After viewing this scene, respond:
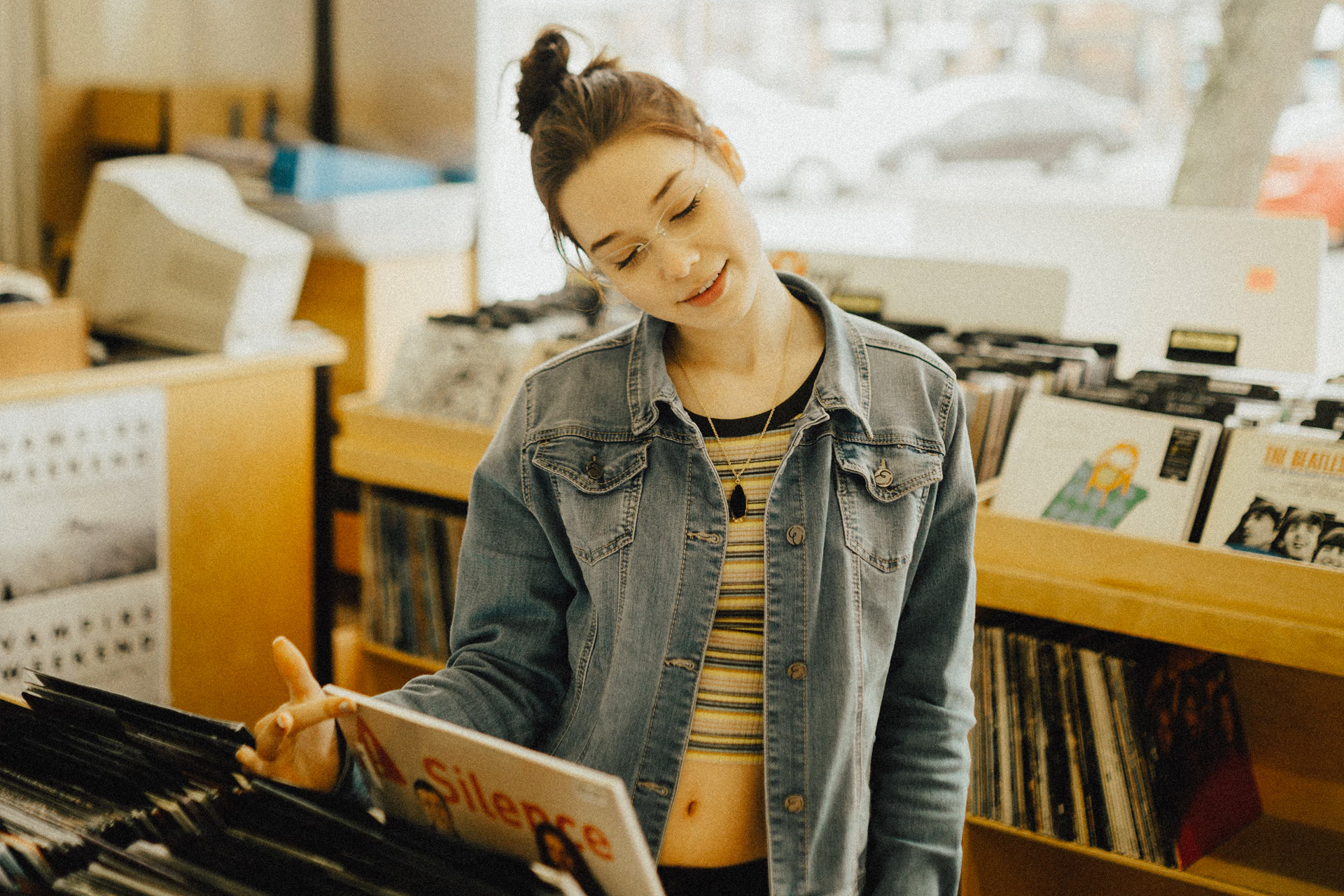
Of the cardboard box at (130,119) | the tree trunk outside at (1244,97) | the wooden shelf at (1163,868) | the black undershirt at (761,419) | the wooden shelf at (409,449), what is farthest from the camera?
the cardboard box at (130,119)

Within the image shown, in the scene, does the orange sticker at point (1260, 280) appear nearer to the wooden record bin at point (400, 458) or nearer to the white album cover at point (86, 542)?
the wooden record bin at point (400, 458)

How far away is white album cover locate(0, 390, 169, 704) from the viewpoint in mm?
2236

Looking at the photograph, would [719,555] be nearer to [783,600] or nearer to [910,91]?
[783,600]

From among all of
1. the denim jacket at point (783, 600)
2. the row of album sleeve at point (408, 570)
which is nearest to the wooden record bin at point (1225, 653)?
the denim jacket at point (783, 600)

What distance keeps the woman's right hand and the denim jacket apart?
11cm

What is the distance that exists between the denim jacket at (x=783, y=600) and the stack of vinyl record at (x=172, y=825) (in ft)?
0.63

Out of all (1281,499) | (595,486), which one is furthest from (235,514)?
(1281,499)

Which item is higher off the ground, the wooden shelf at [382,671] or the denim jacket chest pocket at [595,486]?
the denim jacket chest pocket at [595,486]

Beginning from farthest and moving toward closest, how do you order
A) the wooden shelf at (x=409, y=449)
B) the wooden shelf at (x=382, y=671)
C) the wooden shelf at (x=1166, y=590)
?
the wooden shelf at (x=382, y=671) → the wooden shelf at (x=409, y=449) → the wooden shelf at (x=1166, y=590)

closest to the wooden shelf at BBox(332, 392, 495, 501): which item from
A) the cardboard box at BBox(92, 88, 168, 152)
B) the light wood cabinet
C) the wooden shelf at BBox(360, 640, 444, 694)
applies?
the wooden shelf at BBox(360, 640, 444, 694)

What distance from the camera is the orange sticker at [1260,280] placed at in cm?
214

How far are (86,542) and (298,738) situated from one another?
168 cm

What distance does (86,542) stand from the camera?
2338 millimetres

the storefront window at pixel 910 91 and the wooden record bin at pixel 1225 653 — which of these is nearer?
the wooden record bin at pixel 1225 653
